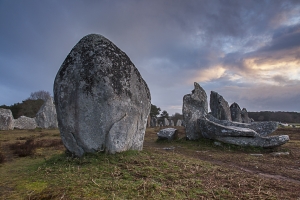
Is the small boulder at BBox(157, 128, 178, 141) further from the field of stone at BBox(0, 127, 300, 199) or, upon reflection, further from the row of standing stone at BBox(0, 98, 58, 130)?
the row of standing stone at BBox(0, 98, 58, 130)

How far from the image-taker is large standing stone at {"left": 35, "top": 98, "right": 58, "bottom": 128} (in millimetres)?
31016

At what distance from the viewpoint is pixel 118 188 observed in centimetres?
435

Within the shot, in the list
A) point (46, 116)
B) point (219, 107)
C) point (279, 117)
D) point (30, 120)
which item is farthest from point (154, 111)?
point (219, 107)

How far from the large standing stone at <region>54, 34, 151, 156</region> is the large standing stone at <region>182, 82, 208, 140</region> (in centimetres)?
767

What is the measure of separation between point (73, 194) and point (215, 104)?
20184 millimetres

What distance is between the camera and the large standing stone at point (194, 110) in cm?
1474

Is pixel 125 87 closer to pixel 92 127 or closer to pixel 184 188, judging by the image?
pixel 92 127

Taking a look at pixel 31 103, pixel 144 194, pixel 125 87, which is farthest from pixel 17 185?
pixel 31 103

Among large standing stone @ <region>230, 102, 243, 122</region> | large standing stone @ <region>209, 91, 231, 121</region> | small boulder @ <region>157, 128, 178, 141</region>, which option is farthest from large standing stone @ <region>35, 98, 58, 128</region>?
large standing stone @ <region>230, 102, 243, 122</region>

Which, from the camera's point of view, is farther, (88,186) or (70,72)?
(70,72)

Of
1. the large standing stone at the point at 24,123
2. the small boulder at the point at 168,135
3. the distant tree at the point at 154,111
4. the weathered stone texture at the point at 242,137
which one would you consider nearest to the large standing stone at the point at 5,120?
the large standing stone at the point at 24,123

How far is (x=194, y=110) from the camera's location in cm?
1562

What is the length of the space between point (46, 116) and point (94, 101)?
88.9ft

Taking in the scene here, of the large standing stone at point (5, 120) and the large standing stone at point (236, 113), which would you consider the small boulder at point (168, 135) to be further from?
the large standing stone at point (5, 120)
